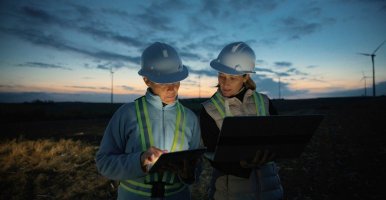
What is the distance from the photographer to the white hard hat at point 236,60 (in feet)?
10.1

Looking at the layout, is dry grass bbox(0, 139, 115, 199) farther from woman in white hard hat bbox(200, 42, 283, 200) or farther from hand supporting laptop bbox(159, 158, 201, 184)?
hand supporting laptop bbox(159, 158, 201, 184)

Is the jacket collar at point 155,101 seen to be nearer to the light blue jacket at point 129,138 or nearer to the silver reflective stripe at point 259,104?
the light blue jacket at point 129,138

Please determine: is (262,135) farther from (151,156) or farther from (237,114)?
(151,156)

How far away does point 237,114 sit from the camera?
291cm

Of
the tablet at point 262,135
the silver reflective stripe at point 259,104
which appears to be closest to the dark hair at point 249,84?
the silver reflective stripe at point 259,104

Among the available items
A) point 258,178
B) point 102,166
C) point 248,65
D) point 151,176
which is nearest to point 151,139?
point 151,176

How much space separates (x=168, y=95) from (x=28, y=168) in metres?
8.91

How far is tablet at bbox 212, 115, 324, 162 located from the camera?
80.7 inches

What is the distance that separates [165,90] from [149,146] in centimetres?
52

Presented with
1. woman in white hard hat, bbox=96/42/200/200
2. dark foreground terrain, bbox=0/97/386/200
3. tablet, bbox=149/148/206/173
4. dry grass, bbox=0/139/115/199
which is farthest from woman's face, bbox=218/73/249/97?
dry grass, bbox=0/139/115/199

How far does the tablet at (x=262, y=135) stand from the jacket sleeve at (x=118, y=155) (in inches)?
26.0

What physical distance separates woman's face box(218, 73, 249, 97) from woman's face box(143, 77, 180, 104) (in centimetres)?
72

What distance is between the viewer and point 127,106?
7.82 ft

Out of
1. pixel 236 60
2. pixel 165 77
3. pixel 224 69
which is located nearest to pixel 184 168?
pixel 165 77
